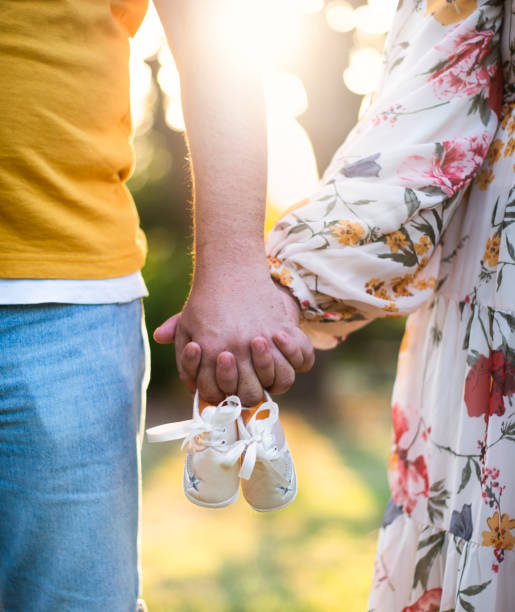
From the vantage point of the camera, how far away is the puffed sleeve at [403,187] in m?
0.99

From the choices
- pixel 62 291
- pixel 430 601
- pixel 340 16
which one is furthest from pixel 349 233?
pixel 340 16

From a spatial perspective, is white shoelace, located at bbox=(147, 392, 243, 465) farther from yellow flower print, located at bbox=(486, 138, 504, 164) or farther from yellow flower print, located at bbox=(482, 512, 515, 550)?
yellow flower print, located at bbox=(486, 138, 504, 164)

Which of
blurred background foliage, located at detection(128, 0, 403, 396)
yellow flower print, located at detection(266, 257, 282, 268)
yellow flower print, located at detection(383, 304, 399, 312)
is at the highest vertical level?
yellow flower print, located at detection(266, 257, 282, 268)

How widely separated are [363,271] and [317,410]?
3.80 m

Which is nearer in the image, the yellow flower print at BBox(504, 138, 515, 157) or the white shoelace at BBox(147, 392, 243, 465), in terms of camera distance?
the white shoelace at BBox(147, 392, 243, 465)

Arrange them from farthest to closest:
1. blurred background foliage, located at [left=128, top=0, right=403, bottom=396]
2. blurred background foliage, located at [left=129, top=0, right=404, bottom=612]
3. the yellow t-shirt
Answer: blurred background foliage, located at [left=128, top=0, right=403, bottom=396] → blurred background foliage, located at [left=129, top=0, right=404, bottom=612] → the yellow t-shirt

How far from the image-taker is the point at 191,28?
920 mm

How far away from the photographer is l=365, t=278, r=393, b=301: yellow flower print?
102 cm

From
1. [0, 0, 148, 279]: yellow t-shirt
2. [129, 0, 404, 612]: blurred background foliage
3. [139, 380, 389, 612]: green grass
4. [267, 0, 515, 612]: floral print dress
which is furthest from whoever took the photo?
[129, 0, 404, 612]: blurred background foliage

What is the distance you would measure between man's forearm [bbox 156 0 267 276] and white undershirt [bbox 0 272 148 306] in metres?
0.14

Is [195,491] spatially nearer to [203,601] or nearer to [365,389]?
[203,601]

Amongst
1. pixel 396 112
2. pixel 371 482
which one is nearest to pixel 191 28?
pixel 396 112

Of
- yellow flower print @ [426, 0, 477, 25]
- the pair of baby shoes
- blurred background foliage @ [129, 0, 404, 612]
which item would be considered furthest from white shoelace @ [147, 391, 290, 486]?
blurred background foliage @ [129, 0, 404, 612]

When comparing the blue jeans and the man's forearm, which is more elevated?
the man's forearm
